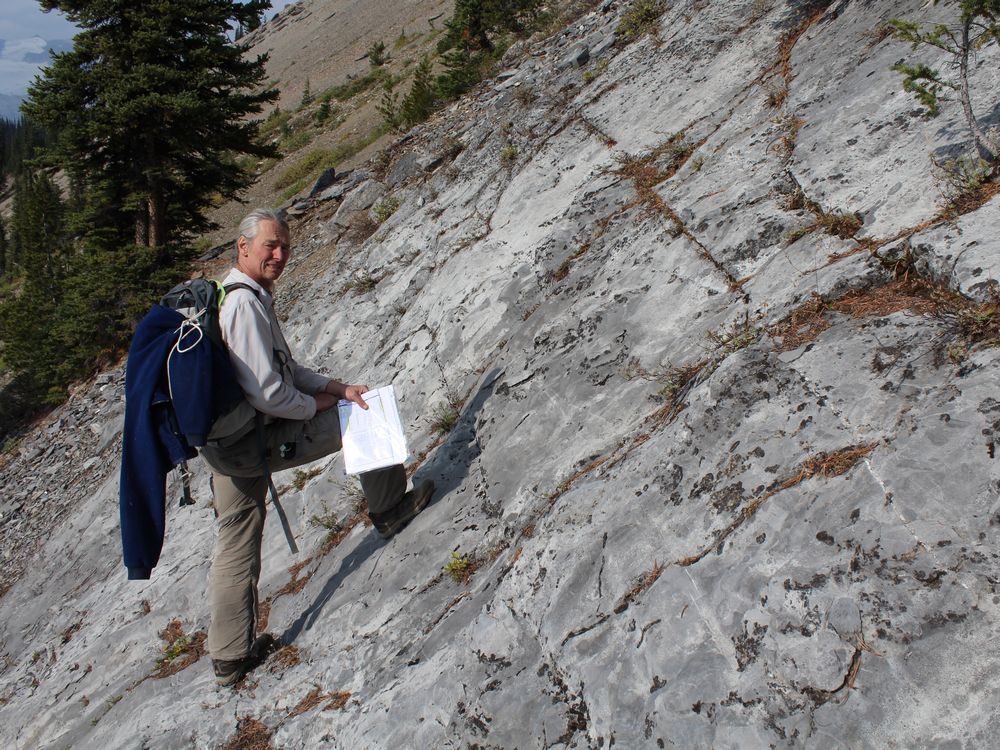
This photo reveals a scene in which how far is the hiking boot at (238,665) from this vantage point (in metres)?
3.90

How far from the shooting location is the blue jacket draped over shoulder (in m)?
3.23

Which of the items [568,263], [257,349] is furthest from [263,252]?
[568,263]

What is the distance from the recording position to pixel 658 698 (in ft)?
7.78

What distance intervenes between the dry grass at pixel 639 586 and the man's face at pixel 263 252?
256 centimetres

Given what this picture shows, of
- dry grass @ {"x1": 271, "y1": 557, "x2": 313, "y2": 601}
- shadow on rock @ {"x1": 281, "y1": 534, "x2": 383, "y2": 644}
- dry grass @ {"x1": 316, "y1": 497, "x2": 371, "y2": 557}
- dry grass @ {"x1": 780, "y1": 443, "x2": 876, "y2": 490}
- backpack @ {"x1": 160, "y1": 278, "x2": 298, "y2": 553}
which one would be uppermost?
backpack @ {"x1": 160, "y1": 278, "x2": 298, "y2": 553}

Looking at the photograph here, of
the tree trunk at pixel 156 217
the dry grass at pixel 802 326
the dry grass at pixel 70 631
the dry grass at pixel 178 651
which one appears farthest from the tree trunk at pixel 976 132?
the tree trunk at pixel 156 217

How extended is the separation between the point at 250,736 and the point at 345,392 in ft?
6.74

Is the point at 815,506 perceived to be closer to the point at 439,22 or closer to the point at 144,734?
the point at 144,734

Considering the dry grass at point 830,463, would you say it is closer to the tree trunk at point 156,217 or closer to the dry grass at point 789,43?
the dry grass at point 789,43

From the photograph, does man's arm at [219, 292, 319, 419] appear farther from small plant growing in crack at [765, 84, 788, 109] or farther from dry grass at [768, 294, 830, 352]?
small plant growing in crack at [765, 84, 788, 109]

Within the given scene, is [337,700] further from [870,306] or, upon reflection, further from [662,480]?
[870,306]

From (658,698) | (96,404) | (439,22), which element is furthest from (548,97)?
(439,22)

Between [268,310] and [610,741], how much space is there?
9.21 feet

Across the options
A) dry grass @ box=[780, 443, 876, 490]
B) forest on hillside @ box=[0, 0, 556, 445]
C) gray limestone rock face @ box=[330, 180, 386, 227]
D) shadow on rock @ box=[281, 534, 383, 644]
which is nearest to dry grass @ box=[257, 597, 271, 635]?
shadow on rock @ box=[281, 534, 383, 644]
